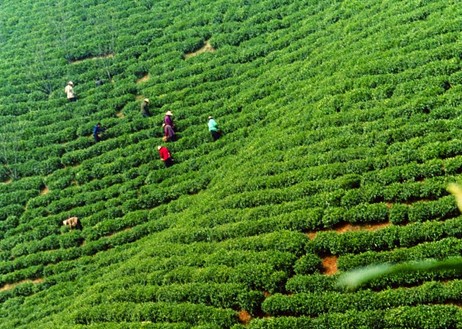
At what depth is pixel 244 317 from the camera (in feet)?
54.9

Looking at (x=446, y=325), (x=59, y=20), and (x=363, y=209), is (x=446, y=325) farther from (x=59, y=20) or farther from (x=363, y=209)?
(x=59, y=20)

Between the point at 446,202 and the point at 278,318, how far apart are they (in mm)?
6205

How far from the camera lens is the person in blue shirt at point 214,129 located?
26953mm

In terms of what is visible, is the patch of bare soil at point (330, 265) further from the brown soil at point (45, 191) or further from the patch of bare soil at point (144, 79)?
the patch of bare soil at point (144, 79)

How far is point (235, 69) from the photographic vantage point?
31.0 m

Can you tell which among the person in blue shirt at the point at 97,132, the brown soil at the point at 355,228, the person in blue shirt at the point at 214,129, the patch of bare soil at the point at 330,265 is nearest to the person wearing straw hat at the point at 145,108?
the person in blue shirt at the point at 97,132

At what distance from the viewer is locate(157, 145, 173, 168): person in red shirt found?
2692cm

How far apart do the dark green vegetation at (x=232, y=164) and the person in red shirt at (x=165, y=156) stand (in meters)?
0.38

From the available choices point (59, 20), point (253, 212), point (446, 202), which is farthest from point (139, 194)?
point (59, 20)

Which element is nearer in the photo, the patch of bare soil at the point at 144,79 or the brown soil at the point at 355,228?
the brown soil at the point at 355,228

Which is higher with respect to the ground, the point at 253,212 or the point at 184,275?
the point at 253,212

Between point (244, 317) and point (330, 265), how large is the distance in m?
3.16

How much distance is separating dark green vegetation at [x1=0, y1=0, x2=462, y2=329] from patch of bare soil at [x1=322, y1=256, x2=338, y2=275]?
0.57 ft

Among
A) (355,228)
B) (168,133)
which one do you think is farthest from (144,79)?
(355,228)
